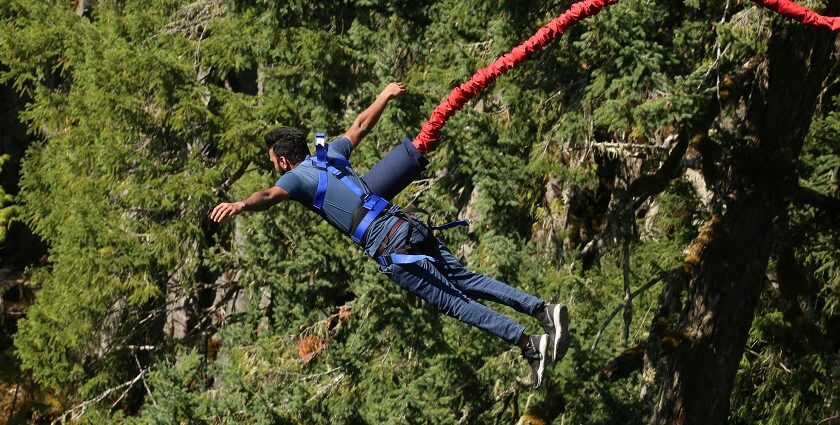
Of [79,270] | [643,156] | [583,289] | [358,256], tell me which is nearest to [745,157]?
[643,156]

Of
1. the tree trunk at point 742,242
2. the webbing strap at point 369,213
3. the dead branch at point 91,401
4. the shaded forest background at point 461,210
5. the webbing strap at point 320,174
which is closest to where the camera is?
the webbing strap at point 320,174

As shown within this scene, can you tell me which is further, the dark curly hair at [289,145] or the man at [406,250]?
the dark curly hair at [289,145]

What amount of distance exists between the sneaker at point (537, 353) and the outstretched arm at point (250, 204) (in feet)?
4.98

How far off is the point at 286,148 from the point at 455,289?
119 cm

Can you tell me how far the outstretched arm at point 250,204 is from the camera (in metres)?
5.59

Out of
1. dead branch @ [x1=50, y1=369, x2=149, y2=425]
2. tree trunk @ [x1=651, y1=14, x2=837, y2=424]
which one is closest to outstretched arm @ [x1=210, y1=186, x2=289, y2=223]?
tree trunk @ [x1=651, y1=14, x2=837, y2=424]

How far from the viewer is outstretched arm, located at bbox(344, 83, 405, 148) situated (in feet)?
22.8

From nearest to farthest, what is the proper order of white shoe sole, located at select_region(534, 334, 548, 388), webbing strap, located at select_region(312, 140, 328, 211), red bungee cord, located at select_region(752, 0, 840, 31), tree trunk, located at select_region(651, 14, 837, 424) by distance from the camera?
white shoe sole, located at select_region(534, 334, 548, 388), webbing strap, located at select_region(312, 140, 328, 211), red bungee cord, located at select_region(752, 0, 840, 31), tree trunk, located at select_region(651, 14, 837, 424)

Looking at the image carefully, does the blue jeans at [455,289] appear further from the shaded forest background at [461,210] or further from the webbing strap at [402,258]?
the shaded forest background at [461,210]

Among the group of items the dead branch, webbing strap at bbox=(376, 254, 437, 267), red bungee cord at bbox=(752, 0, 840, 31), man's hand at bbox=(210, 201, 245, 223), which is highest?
red bungee cord at bbox=(752, 0, 840, 31)

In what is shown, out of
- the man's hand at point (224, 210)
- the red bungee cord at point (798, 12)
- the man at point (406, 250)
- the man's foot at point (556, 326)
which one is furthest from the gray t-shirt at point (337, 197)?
the red bungee cord at point (798, 12)

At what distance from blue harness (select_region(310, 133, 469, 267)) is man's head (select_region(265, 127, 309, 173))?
111mm

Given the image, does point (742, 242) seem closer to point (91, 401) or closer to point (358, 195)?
point (358, 195)

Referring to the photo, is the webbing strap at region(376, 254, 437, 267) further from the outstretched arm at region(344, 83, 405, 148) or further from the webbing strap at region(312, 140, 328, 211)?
the outstretched arm at region(344, 83, 405, 148)
